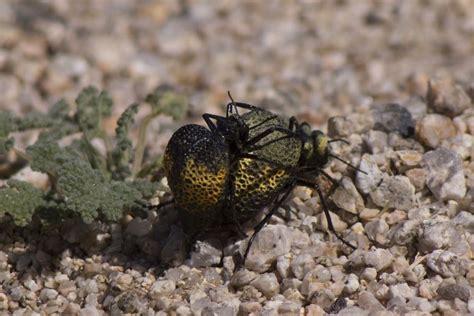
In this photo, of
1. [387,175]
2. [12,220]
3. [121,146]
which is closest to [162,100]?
[121,146]

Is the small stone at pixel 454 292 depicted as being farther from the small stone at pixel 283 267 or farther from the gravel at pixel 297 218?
the small stone at pixel 283 267

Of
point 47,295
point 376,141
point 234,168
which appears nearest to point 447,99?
point 376,141

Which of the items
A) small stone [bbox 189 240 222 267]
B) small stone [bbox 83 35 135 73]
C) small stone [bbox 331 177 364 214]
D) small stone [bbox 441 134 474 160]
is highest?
small stone [bbox 83 35 135 73]

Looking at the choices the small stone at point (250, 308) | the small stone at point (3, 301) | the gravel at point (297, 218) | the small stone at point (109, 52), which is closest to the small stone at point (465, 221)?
the gravel at point (297, 218)

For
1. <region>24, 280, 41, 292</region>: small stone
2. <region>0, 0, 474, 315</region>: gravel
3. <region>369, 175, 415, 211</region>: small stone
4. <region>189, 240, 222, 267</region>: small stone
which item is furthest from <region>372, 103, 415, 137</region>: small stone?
<region>24, 280, 41, 292</region>: small stone

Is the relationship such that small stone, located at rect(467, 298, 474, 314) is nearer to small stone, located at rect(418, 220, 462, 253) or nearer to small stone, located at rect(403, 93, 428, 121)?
small stone, located at rect(418, 220, 462, 253)

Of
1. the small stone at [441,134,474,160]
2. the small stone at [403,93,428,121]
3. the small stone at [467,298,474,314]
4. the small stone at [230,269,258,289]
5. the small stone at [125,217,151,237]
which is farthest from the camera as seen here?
the small stone at [403,93,428,121]

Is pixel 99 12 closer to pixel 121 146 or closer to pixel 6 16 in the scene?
pixel 6 16

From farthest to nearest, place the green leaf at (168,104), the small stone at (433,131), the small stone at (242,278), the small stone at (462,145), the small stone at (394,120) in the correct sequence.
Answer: the green leaf at (168,104), the small stone at (394,120), the small stone at (433,131), the small stone at (462,145), the small stone at (242,278)
